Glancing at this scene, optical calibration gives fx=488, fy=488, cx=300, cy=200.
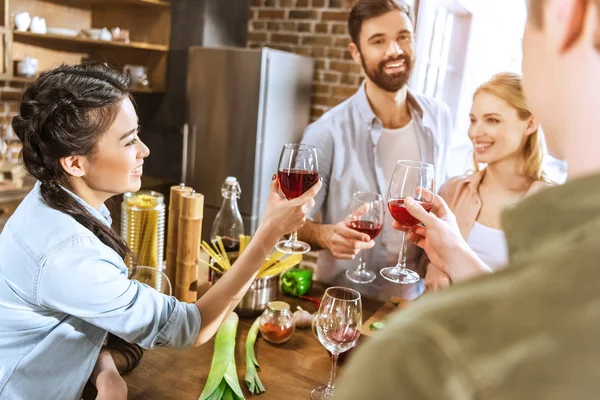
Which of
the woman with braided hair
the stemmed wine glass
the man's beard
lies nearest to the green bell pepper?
the woman with braided hair

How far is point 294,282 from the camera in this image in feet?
4.76

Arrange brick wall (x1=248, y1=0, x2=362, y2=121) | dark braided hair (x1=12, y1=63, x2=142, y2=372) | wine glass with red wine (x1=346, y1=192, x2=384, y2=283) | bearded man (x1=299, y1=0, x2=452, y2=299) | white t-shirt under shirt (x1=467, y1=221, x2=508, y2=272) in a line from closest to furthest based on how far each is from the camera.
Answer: dark braided hair (x1=12, y1=63, x2=142, y2=372)
wine glass with red wine (x1=346, y1=192, x2=384, y2=283)
white t-shirt under shirt (x1=467, y1=221, x2=508, y2=272)
bearded man (x1=299, y1=0, x2=452, y2=299)
brick wall (x1=248, y1=0, x2=362, y2=121)

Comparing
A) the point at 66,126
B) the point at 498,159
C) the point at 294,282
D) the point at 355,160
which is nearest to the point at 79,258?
the point at 66,126

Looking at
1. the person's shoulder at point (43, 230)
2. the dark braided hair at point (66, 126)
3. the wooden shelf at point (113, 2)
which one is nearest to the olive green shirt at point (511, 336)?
the person's shoulder at point (43, 230)

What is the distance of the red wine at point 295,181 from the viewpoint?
1233 millimetres

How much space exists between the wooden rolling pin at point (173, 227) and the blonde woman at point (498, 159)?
3.56 feet

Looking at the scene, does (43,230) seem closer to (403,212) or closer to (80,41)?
(403,212)

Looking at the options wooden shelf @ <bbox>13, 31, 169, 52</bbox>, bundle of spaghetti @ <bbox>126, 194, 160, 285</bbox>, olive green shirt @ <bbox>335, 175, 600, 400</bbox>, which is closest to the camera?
olive green shirt @ <bbox>335, 175, 600, 400</bbox>

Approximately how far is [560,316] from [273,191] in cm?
100

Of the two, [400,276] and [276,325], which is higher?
[400,276]

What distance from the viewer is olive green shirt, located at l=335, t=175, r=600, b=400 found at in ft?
0.97

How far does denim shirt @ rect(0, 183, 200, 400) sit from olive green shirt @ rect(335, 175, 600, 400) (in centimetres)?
74

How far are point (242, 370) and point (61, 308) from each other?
40 cm

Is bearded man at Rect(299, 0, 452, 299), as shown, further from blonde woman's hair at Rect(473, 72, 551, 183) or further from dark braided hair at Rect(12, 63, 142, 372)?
dark braided hair at Rect(12, 63, 142, 372)
